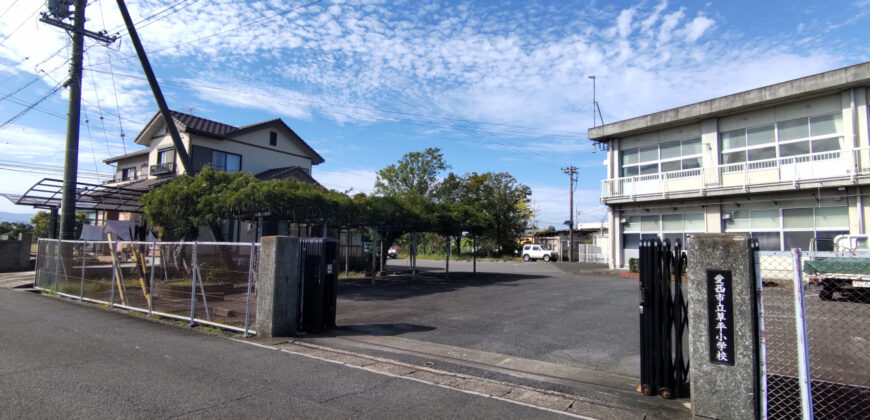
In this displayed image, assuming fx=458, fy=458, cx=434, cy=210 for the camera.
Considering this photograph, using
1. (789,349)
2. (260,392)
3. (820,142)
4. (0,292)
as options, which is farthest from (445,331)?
(820,142)

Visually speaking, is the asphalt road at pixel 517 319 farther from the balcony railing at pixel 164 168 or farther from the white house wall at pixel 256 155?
the balcony railing at pixel 164 168

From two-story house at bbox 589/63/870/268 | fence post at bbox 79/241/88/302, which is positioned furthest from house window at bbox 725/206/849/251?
fence post at bbox 79/241/88/302

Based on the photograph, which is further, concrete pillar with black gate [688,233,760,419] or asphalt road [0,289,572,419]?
asphalt road [0,289,572,419]

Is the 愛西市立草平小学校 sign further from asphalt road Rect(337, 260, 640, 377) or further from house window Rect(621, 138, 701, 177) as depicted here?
house window Rect(621, 138, 701, 177)

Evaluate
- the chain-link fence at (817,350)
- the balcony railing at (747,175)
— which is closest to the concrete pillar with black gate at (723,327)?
the chain-link fence at (817,350)

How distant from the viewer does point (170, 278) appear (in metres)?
10.1

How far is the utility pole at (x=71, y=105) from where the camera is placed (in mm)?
15391

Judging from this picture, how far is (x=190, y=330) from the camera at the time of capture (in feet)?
28.2

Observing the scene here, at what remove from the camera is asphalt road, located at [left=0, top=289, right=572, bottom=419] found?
4.50 metres

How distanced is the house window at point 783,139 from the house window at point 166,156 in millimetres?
27891

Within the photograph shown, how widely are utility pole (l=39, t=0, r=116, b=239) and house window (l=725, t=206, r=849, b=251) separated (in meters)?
24.1

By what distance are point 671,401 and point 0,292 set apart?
61.9ft

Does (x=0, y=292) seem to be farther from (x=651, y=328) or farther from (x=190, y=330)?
(x=651, y=328)

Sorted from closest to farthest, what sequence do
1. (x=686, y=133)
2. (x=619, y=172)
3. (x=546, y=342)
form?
1. (x=546, y=342)
2. (x=686, y=133)
3. (x=619, y=172)
